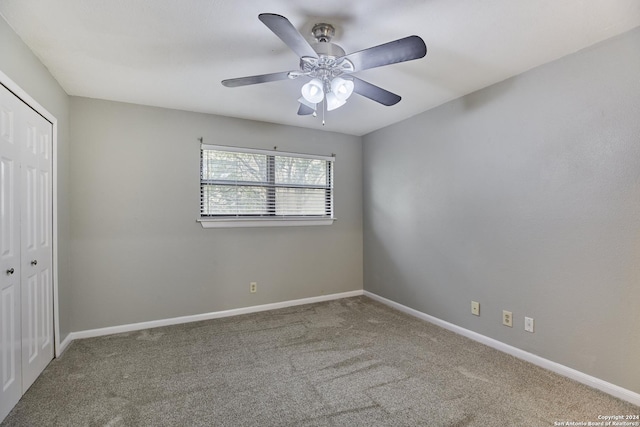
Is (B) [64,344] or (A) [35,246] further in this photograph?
(B) [64,344]

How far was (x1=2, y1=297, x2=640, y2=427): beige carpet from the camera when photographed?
5.79 feet

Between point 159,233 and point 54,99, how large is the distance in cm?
142

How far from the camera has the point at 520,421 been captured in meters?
1.72

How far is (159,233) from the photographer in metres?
3.16

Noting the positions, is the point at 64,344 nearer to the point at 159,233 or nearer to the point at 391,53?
the point at 159,233

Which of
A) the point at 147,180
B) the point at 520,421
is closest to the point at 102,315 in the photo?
the point at 147,180

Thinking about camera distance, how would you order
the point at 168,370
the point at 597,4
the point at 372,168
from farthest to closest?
the point at 372,168 < the point at 168,370 < the point at 597,4

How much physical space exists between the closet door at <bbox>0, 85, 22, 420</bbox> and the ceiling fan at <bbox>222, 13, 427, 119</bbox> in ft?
4.22

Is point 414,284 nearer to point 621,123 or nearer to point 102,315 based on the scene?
point 621,123

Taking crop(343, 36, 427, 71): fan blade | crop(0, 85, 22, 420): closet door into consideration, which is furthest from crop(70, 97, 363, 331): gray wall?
crop(343, 36, 427, 71): fan blade

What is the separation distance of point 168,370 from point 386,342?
1810 millimetres

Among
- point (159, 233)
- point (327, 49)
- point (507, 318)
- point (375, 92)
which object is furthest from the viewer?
point (159, 233)

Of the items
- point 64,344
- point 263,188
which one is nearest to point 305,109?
point 263,188

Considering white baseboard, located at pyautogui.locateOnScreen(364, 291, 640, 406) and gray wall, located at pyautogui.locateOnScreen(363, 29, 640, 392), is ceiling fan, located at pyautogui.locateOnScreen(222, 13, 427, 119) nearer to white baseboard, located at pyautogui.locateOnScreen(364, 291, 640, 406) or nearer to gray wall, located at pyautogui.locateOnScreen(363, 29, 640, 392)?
gray wall, located at pyautogui.locateOnScreen(363, 29, 640, 392)
